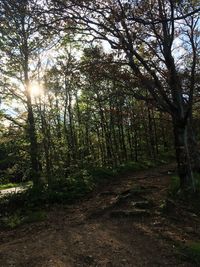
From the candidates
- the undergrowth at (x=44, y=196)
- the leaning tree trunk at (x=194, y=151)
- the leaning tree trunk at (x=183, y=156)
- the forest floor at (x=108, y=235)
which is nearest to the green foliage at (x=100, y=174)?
the undergrowth at (x=44, y=196)

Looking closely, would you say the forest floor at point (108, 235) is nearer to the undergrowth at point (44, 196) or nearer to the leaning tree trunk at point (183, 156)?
the undergrowth at point (44, 196)

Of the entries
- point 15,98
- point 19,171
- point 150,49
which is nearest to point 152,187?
point 150,49

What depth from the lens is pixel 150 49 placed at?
10.9m

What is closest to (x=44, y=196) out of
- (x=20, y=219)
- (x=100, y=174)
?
(x=20, y=219)

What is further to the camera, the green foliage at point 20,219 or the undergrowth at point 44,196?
the undergrowth at point 44,196

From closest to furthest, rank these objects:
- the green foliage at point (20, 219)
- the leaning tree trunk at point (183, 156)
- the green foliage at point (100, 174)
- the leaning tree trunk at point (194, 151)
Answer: the green foliage at point (20, 219), the leaning tree trunk at point (183, 156), the leaning tree trunk at point (194, 151), the green foliage at point (100, 174)

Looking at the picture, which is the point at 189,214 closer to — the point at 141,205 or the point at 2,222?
the point at 141,205

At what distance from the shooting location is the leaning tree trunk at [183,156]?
1012 centimetres

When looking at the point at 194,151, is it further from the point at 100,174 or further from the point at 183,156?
the point at 100,174

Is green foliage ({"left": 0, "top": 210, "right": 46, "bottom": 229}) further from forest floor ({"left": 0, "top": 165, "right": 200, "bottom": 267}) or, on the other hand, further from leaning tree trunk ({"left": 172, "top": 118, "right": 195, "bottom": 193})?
leaning tree trunk ({"left": 172, "top": 118, "right": 195, "bottom": 193})

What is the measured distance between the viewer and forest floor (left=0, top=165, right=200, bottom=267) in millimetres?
5824

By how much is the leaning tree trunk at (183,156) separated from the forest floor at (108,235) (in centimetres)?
98

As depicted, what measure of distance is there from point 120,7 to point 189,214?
558 cm

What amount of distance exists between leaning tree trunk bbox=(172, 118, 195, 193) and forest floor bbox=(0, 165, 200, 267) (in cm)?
98
